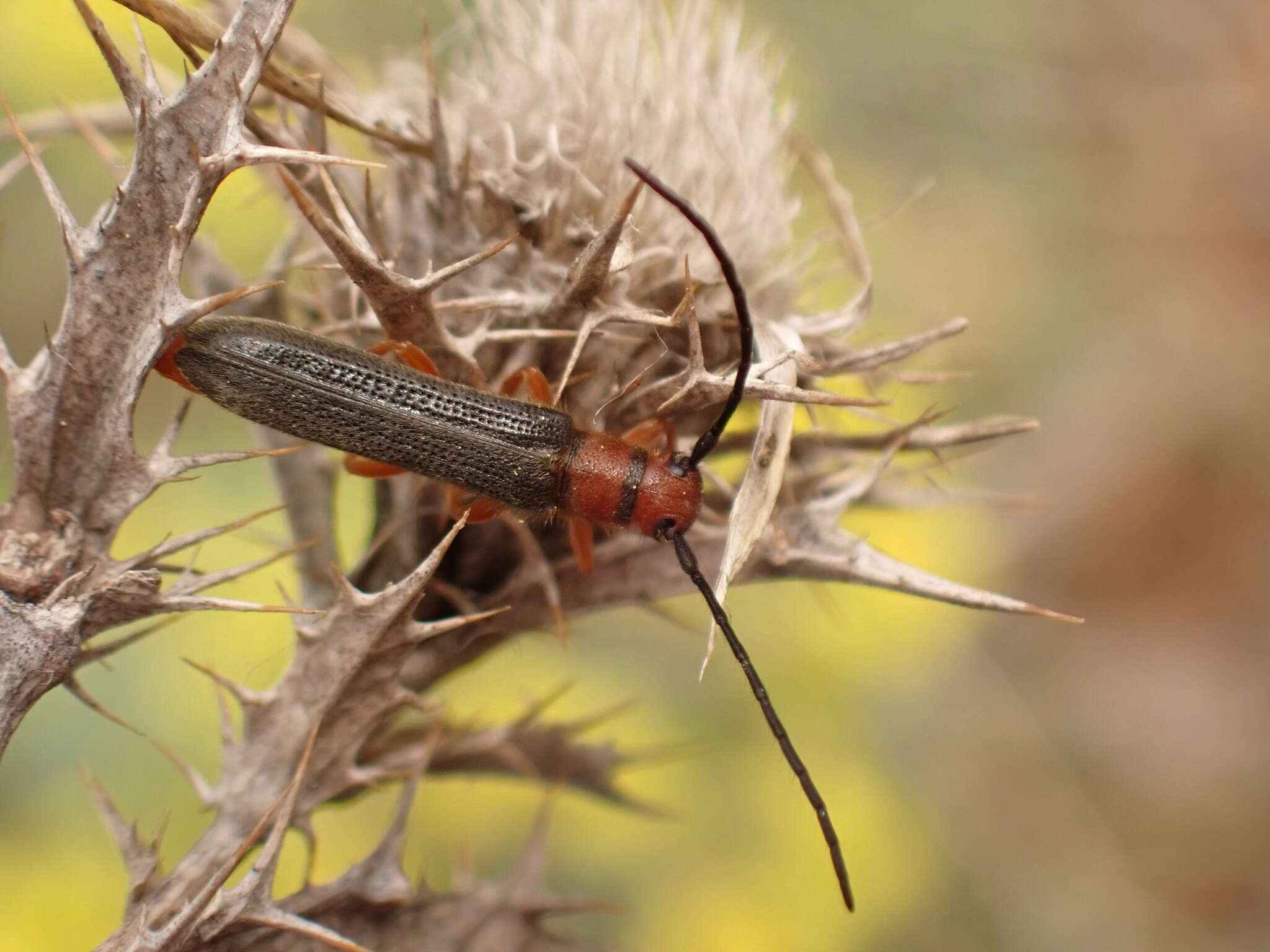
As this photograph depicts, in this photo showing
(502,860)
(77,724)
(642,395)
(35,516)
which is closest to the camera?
(35,516)

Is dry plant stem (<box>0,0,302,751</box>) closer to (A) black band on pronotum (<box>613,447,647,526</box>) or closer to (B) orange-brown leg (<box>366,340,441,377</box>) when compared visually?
(B) orange-brown leg (<box>366,340,441,377</box>)

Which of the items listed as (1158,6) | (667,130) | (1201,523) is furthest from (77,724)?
(1158,6)

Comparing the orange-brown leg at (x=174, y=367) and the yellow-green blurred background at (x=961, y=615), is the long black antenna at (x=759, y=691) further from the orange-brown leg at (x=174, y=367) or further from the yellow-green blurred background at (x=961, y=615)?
the orange-brown leg at (x=174, y=367)

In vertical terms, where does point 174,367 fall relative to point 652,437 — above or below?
below

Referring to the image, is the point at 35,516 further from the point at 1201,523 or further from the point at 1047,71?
the point at 1201,523

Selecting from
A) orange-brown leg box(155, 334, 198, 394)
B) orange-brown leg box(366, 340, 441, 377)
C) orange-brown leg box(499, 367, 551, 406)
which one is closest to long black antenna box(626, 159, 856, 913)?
orange-brown leg box(499, 367, 551, 406)

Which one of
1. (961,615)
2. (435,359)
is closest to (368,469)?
(435,359)

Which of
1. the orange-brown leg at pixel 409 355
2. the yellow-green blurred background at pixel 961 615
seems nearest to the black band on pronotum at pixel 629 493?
the orange-brown leg at pixel 409 355

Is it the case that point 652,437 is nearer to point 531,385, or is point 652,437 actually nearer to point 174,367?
point 531,385
